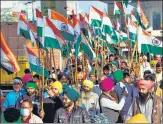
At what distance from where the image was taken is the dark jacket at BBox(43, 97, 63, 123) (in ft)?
28.0

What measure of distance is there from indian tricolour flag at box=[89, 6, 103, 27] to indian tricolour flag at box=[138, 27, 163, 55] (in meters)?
4.85

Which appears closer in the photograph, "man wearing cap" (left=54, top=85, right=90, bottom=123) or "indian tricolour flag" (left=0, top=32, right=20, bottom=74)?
"man wearing cap" (left=54, top=85, right=90, bottom=123)

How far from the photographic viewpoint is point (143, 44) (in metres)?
12.9

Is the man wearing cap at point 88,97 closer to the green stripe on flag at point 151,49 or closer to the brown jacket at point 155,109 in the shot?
the brown jacket at point 155,109

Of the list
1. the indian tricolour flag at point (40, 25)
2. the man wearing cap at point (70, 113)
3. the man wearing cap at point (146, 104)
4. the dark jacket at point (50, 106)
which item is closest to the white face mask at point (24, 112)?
the man wearing cap at point (70, 113)

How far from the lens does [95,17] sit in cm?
1798

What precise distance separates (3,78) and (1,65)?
8.29 metres

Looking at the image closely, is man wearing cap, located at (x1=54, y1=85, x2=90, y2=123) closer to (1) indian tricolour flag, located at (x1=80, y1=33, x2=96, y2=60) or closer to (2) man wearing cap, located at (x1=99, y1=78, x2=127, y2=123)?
(2) man wearing cap, located at (x1=99, y1=78, x2=127, y2=123)

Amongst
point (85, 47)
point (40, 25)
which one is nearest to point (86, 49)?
point (85, 47)

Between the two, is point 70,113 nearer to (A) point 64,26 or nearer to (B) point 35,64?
(B) point 35,64

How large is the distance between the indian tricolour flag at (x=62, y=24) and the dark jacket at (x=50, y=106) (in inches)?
101

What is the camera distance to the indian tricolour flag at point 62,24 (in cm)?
1119

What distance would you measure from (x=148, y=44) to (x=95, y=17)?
5.34m

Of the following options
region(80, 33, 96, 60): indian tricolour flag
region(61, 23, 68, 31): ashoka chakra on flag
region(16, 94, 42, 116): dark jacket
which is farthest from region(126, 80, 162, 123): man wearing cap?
region(80, 33, 96, 60): indian tricolour flag
